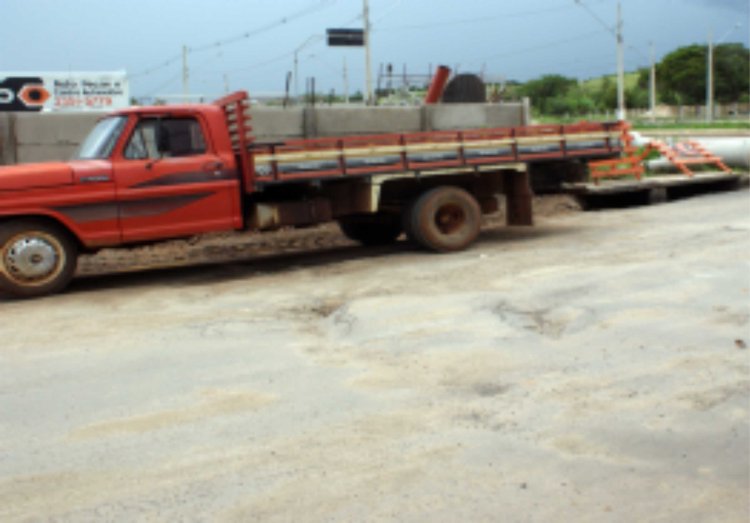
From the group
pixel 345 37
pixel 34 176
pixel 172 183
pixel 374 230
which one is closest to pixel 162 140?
pixel 172 183

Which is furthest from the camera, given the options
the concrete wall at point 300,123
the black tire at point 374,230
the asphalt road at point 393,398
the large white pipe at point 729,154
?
the large white pipe at point 729,154

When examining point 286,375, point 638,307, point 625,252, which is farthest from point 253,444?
point 625,252

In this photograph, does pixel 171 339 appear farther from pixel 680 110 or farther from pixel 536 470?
pixel 680 110

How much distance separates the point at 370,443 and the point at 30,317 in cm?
494

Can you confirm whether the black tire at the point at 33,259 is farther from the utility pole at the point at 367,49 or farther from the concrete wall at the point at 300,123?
the utility pole at the point at 367,49

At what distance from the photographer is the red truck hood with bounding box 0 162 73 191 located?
9.19 m

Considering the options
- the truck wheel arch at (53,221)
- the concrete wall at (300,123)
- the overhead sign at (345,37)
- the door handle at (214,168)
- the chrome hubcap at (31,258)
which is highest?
the overhead sign at (345,37)

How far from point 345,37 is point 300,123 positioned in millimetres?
23677

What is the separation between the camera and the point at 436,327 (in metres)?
7.02

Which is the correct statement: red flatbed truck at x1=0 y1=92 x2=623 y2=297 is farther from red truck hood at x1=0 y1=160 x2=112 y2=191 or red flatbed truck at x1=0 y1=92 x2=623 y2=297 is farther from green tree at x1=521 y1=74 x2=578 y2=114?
green tree at x1=521 y1=74 x2=578 y2=114

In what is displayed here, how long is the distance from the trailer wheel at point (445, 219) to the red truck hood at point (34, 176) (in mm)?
4377

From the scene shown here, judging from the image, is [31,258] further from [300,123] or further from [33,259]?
[300,123]

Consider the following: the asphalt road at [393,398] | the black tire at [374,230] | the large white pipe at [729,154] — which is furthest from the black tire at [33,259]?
the large white pipe at [729,154]

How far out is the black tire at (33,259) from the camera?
30.1 ft
